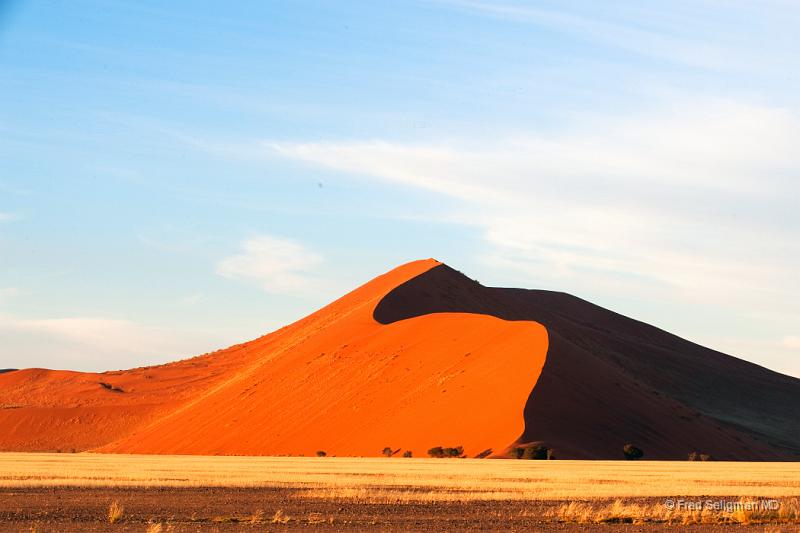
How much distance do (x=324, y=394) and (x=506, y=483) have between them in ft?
136

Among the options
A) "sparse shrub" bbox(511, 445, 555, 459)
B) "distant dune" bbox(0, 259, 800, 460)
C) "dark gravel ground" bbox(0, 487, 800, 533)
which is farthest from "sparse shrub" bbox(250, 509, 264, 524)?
"distant dune" bbox(0, 259, 800, 460)

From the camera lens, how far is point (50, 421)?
92562 mm

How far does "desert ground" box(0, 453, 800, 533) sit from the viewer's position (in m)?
21.9

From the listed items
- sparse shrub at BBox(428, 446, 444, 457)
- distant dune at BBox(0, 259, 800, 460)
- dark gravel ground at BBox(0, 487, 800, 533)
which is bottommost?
dark gravel ground at BBox(0, 487, 800, 533)

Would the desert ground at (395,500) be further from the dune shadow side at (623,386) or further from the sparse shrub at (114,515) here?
the dune shadow side at (623,386)

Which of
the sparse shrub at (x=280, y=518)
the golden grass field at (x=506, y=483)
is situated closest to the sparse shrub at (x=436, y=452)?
the golden grass field at (x=506, y=483)

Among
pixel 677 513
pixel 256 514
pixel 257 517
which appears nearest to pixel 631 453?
pixel 677 513

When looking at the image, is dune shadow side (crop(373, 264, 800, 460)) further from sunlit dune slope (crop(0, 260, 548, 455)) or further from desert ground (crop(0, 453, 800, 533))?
desert ground (crop(0, 453, 800, 533))

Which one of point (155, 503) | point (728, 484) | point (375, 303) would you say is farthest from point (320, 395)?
point (155, 503)

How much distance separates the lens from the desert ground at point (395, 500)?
2186 centimetres

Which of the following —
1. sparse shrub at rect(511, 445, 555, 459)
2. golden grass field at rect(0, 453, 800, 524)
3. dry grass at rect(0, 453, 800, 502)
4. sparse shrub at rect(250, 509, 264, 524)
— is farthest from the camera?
sparse shrub at rect(511, 445, 555, 459)

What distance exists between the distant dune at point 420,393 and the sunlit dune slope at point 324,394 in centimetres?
15

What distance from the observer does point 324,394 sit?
73.6 meters

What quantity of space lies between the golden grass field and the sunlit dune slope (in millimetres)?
14723
